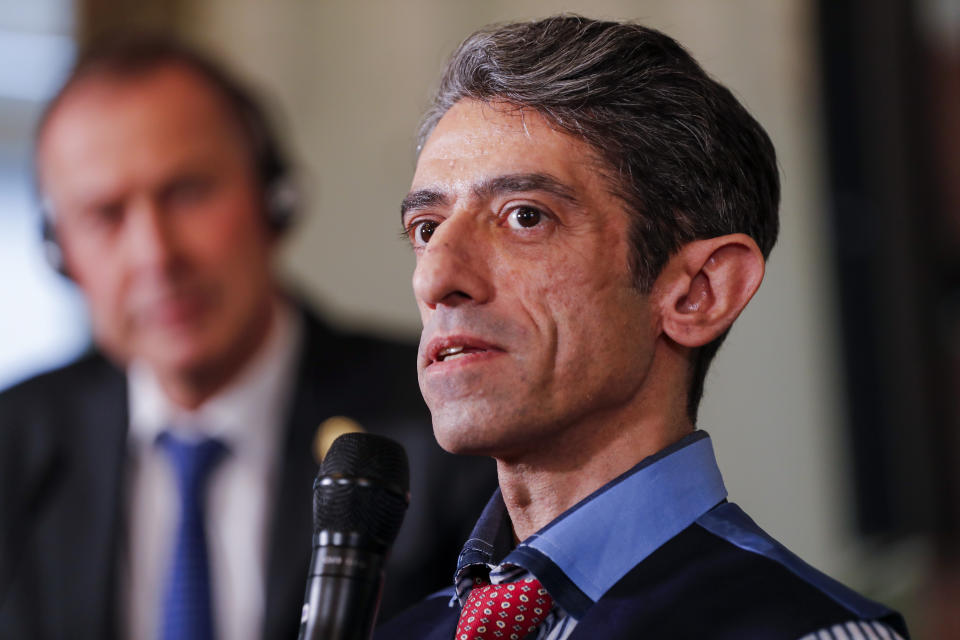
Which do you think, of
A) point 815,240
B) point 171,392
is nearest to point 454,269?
point 171,392

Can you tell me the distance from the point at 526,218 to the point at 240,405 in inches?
43.1

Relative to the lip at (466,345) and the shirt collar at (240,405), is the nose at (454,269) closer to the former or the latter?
the lip at (466,345)

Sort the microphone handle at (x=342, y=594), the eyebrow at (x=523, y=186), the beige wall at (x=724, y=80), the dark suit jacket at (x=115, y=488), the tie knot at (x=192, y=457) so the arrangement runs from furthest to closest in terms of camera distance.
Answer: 1. the beige wall at (x=724, y=80)
2. the tie knot at (x=192, y=457)
3. the dark suit jacket at (x=115, y=488)
4. the eyebrow at (x=523, y=186)
5. the microphone handle at (x=342, y=594)

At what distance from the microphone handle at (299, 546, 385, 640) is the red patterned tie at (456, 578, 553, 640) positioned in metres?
0.08

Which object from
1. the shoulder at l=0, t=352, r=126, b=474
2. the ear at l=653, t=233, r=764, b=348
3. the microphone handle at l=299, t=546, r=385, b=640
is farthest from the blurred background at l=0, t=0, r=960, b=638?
the microphone handle at l=299, t=546, r=385, b=640

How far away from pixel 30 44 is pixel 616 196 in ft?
7.56

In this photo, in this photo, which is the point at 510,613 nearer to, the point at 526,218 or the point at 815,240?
the point at 526,218

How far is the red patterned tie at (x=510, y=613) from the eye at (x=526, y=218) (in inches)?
7.5

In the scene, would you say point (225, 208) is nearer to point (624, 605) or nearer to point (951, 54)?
point (624, 605)

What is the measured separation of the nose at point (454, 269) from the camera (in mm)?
690

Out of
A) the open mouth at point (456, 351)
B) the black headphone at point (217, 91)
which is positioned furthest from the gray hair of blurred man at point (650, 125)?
the black headphone at point (217, 91)

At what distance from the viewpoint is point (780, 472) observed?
2459 mm

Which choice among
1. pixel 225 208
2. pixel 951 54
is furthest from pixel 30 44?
pixel 951 54

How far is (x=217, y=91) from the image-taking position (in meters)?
1.85
